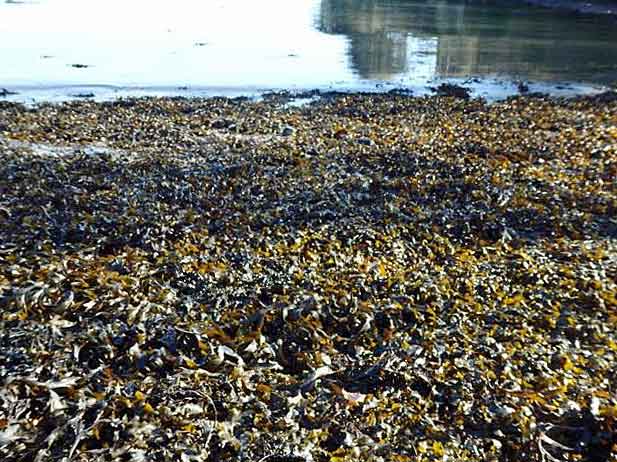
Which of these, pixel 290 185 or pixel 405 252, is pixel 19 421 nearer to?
pixel 405 252

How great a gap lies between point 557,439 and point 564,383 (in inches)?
21.1

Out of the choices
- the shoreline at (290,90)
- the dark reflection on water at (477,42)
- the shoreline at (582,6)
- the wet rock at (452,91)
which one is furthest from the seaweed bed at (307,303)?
the shoreline at (582,6)

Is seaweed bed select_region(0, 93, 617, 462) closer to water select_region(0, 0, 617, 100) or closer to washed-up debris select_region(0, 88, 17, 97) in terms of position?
washed-up debris select_region(0, 88, 17, 97)

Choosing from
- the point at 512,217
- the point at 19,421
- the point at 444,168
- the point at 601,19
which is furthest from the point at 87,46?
the point at 601,19

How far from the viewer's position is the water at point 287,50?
1597cm

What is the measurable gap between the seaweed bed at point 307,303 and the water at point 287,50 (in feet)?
25.9

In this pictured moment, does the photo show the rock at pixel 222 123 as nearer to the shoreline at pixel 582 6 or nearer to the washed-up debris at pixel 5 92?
the washed-up debris at pixel 5 92

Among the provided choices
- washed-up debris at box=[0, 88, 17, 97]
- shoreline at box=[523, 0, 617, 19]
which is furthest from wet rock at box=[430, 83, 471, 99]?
shoreline at box=[523, 0, 617, 19]

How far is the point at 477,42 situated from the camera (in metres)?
25.0

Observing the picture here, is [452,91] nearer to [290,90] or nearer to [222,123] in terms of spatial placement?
[290,90]

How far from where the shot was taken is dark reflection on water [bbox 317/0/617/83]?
61.1 feet

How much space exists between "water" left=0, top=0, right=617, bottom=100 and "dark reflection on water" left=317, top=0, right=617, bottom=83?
63 millimetres

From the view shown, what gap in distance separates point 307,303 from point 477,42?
23.7 metres

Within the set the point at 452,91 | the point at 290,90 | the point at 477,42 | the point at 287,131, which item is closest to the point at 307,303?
the point at 287,131
